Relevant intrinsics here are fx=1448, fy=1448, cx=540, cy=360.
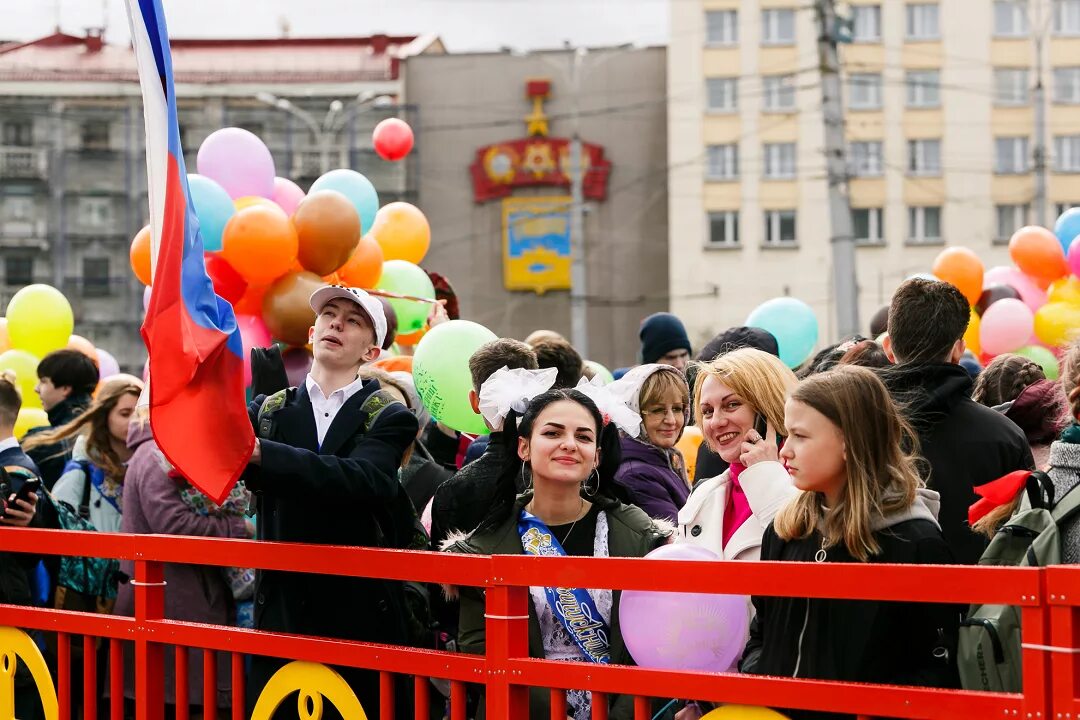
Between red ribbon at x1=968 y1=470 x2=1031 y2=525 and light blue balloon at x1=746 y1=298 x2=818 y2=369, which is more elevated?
light blue balloon at x1=746 y1=298 x2=818 y2=369

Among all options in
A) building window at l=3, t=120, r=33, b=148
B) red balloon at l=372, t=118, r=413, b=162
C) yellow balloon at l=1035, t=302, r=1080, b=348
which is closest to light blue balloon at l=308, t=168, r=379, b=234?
red balloon at l=372, t=118, r=413, b=162

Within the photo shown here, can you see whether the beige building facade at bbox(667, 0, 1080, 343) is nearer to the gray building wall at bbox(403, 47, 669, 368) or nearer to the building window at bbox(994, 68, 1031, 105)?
the building window at bbox(994, 68, 1031, 105)

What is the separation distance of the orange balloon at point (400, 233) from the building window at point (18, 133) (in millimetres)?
45434

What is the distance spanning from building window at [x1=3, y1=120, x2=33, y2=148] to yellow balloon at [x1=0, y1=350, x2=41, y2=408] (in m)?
44.8

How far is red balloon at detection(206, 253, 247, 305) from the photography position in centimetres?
793

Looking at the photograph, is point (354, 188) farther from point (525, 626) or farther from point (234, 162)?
point (525, 626)

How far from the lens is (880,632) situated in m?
3.24

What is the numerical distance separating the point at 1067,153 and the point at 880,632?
49602 millimetres

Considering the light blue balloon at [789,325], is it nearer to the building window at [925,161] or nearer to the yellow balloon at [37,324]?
the yellow balloon at [37,324]

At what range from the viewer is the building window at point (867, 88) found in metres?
49.0

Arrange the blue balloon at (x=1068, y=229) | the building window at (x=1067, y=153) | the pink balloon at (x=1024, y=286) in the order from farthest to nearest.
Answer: the building window at (x=1067, y=153), the pink balloon at (x=1024, y=286), the blue balloon at (x=1068, y=229)

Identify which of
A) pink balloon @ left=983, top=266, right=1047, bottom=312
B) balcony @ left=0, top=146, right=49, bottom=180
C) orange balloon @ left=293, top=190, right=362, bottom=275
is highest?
balcony @ left=0, top=146, right=49, bottom=180

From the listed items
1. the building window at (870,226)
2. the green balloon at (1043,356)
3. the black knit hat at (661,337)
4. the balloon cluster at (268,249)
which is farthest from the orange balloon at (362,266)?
the building window at (870,226)

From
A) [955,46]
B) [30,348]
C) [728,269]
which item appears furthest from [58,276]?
[30,348]
